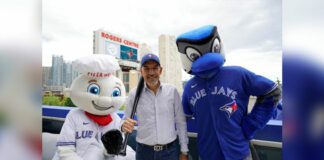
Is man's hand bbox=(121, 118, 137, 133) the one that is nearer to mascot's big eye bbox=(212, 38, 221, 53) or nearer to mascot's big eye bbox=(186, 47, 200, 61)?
mascot's big eye bbox=(186, 47, 200, 61)

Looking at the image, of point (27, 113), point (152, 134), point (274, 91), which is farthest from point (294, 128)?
point (152, 134)

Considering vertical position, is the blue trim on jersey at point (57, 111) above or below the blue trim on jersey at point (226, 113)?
below

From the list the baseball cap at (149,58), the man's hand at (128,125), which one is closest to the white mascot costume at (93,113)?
the man's hand at (128,125)

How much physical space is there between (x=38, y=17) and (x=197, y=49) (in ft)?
3.64

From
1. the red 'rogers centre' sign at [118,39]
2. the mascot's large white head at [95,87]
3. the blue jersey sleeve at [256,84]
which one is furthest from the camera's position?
the red 'rogers centre' sign at [118,39]

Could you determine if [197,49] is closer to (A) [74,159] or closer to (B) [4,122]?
(A) [74,159]

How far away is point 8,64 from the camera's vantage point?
38cm

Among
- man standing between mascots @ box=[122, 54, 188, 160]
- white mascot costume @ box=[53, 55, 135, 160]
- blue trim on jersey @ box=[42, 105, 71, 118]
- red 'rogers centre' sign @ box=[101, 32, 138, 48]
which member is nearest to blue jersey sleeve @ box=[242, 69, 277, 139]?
man standing between mascots @ box=[122, 54, 188, 160]

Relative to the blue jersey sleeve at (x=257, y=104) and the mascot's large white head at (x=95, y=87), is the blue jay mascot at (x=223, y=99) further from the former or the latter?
the mascot's large white head at (x=95, y=87)

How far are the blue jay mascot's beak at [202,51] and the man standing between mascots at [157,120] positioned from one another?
0.75 feet

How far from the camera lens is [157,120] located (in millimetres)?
1615

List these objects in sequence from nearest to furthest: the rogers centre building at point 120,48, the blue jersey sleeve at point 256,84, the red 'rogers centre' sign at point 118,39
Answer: the blue jersey sleeve at point 256,84 < the rogers centre building at point 120,48 < the red 'rogers centre' sign at point 118,39

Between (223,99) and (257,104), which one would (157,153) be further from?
(257,104)

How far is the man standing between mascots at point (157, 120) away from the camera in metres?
1.61
